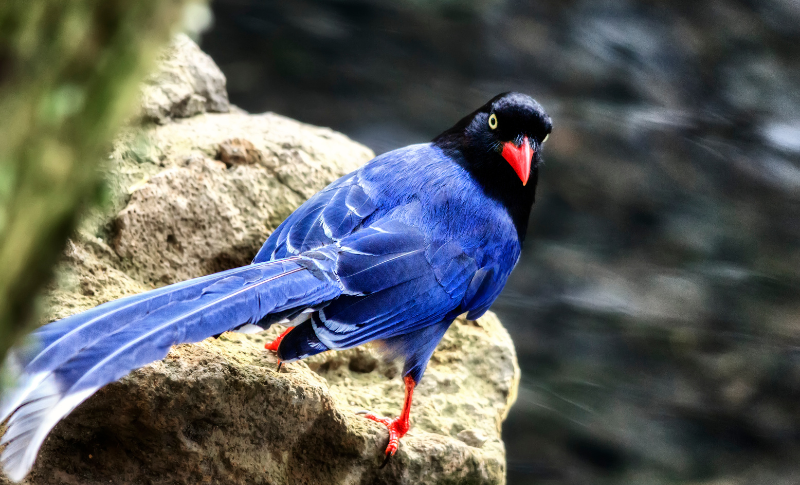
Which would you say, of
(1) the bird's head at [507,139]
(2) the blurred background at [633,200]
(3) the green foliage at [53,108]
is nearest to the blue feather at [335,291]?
(1) the bird's head at [507,139]

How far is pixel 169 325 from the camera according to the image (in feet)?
6.97

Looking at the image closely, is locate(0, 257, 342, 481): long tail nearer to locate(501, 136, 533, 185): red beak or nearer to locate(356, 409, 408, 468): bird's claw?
locate(356, 409, 408, 468): bird's claw

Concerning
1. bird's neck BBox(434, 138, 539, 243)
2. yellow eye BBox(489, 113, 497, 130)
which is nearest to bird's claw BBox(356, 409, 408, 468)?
bird's neck BBox(434, 138, 539, 243)

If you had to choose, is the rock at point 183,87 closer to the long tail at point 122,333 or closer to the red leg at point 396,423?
the long tail at point 122,333

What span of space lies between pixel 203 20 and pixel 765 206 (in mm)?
7297

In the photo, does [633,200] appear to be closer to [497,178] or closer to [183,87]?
[497,178]

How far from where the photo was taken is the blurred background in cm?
713

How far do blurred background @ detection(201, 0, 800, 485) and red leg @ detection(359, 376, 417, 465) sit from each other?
428 centimetres

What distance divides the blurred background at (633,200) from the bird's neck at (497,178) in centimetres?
361

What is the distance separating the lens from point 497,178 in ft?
11.9

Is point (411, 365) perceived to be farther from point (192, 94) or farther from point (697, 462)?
point (697, 462)

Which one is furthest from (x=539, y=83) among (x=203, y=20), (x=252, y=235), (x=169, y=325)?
(x=203, y=20)

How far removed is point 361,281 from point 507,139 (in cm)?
119

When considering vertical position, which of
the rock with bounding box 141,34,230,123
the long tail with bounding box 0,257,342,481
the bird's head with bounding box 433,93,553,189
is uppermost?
the bird's head with bounding box 433,93,553,189
